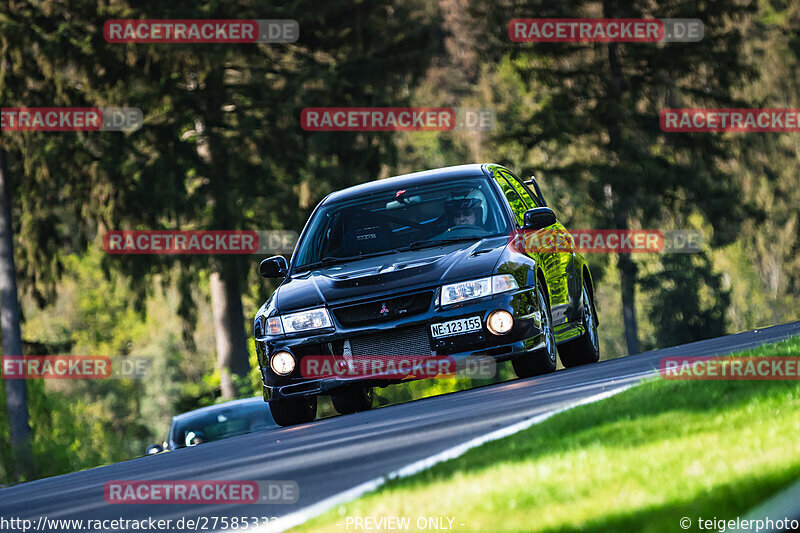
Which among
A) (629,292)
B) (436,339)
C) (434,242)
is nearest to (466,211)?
(434,242)

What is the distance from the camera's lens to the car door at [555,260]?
11.5 m

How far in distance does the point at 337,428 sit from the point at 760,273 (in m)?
60.2

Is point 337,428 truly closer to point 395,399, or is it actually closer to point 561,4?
point 395,399

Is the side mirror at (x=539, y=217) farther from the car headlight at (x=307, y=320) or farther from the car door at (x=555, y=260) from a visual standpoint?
the car headlight at (x=307, y=320)

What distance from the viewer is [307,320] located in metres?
10.5

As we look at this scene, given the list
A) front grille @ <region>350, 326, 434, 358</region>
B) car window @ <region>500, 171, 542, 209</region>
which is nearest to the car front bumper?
front grille @ <region>350, 326, 434, 358</region>

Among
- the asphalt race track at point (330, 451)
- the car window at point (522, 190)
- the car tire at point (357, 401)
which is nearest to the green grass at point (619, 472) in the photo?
the asphalt race track at point (330, 451)

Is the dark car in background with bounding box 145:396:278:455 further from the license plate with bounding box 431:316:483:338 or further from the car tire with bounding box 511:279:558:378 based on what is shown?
the license plate with bounding box 431:316:483:338

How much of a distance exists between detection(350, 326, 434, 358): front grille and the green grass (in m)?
2.65

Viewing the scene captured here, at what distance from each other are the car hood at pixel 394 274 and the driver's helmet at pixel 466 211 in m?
0.44

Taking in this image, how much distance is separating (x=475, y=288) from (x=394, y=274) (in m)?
0.63

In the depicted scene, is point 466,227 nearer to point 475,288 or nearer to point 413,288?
point 475,288

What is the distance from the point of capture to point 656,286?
48594 mm

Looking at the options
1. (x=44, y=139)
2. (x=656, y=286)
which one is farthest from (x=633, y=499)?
(x=656, y=286)
